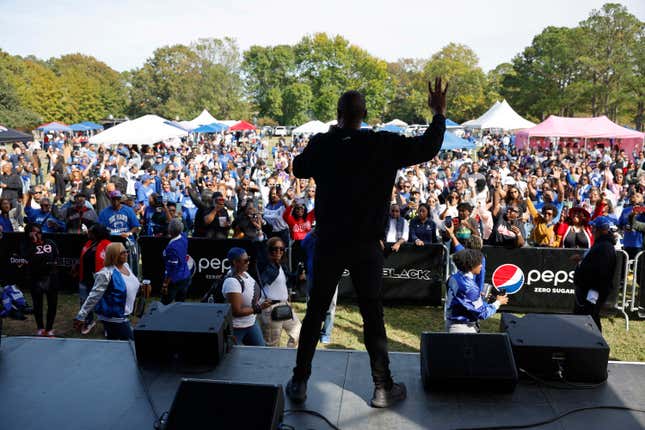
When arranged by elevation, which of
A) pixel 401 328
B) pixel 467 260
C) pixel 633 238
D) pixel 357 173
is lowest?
pixel 401 328

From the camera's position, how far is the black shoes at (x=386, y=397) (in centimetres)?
326

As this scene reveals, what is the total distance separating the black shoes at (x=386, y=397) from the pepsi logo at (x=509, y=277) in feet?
19.4

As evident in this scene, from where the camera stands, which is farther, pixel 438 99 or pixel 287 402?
pixel 287 402

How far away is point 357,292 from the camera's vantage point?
10.6 ft

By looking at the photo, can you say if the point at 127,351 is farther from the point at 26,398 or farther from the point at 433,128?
the point at 433,128

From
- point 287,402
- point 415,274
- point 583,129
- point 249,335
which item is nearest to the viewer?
point 287,402

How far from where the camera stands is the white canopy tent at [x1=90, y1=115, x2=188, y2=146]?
50.5 ft

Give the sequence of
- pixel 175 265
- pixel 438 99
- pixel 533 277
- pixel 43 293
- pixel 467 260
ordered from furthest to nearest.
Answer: pixel 533 277, pixel 43 293, pixel 175 265, pixel 467 260, pixel 438 99

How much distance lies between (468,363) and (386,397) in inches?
23.1

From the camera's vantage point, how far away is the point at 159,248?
31.0 feet

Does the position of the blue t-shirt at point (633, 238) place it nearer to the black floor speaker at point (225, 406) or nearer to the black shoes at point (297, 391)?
the black shoes at point (297, 391)

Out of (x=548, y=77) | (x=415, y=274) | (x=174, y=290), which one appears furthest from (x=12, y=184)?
(x=548, y=77)

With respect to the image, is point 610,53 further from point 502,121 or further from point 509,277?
point 509,277

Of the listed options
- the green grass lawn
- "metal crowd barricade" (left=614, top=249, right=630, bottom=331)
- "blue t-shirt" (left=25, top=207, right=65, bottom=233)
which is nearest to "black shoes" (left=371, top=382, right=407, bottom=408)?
the green grass lawn
